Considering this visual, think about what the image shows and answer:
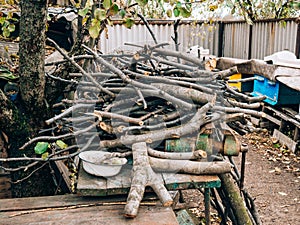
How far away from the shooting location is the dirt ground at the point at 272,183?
14.7ft

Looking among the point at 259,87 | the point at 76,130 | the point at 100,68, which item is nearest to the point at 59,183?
the point at 76,130

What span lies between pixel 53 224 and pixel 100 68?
203 cm

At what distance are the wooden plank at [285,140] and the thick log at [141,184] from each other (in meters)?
5.21

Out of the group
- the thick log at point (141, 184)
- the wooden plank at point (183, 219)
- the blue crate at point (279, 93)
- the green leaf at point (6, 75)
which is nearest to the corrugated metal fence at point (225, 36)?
the blue crate at point (279, 93)

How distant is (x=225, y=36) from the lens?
1037cm

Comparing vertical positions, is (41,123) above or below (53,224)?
above

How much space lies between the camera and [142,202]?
6.36 ft

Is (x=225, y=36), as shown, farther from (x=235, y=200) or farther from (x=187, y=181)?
(x=187, y=181)

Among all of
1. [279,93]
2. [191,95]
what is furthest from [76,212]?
[279,93]

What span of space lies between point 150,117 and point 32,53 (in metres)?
1.14

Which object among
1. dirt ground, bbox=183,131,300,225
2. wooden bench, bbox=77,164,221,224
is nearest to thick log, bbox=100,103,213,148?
wooden bench, bbox=77,164,221,224

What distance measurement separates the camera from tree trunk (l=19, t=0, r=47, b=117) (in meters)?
2.70

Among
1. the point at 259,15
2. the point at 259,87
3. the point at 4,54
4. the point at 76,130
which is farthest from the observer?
the point at 259,15

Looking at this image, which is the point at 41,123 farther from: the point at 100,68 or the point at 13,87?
the point at 100,68
